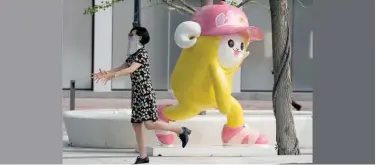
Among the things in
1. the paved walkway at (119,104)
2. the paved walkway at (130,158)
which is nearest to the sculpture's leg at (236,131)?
Answer: the paved walkway at (130,158)

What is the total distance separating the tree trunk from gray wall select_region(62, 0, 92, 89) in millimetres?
16720

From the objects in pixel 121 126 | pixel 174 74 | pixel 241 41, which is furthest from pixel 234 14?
pixel 121 126

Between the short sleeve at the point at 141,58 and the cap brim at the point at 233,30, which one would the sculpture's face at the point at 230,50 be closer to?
the cap brim at the point at 233,30

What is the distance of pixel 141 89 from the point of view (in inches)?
A: 347

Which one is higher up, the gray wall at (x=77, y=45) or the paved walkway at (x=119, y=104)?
the gray wall at (x=77, y=45)

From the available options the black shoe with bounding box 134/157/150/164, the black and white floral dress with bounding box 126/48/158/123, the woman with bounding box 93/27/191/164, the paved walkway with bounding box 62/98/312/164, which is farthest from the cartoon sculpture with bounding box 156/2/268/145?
the black and white floral dress with bounding box 126/48/158/123

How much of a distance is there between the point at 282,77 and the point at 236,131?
109 centimetres

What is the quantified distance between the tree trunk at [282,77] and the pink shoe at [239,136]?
748 mm

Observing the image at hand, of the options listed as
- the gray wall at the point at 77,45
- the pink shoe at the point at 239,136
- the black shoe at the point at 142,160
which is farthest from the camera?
the gray wall at the point at 77,45

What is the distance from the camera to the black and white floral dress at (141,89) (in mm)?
8773

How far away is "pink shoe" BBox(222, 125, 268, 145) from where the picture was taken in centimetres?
1098

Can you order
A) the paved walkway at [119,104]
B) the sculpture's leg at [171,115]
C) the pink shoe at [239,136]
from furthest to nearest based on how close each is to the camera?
the paved walkway at [119,104]
the pink shoe at [239,136]
the sculpture's leg at [171,115]

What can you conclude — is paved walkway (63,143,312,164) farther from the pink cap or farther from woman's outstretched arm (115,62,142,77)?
the pink cap

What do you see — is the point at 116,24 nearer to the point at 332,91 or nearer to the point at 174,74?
the point at 174,74
